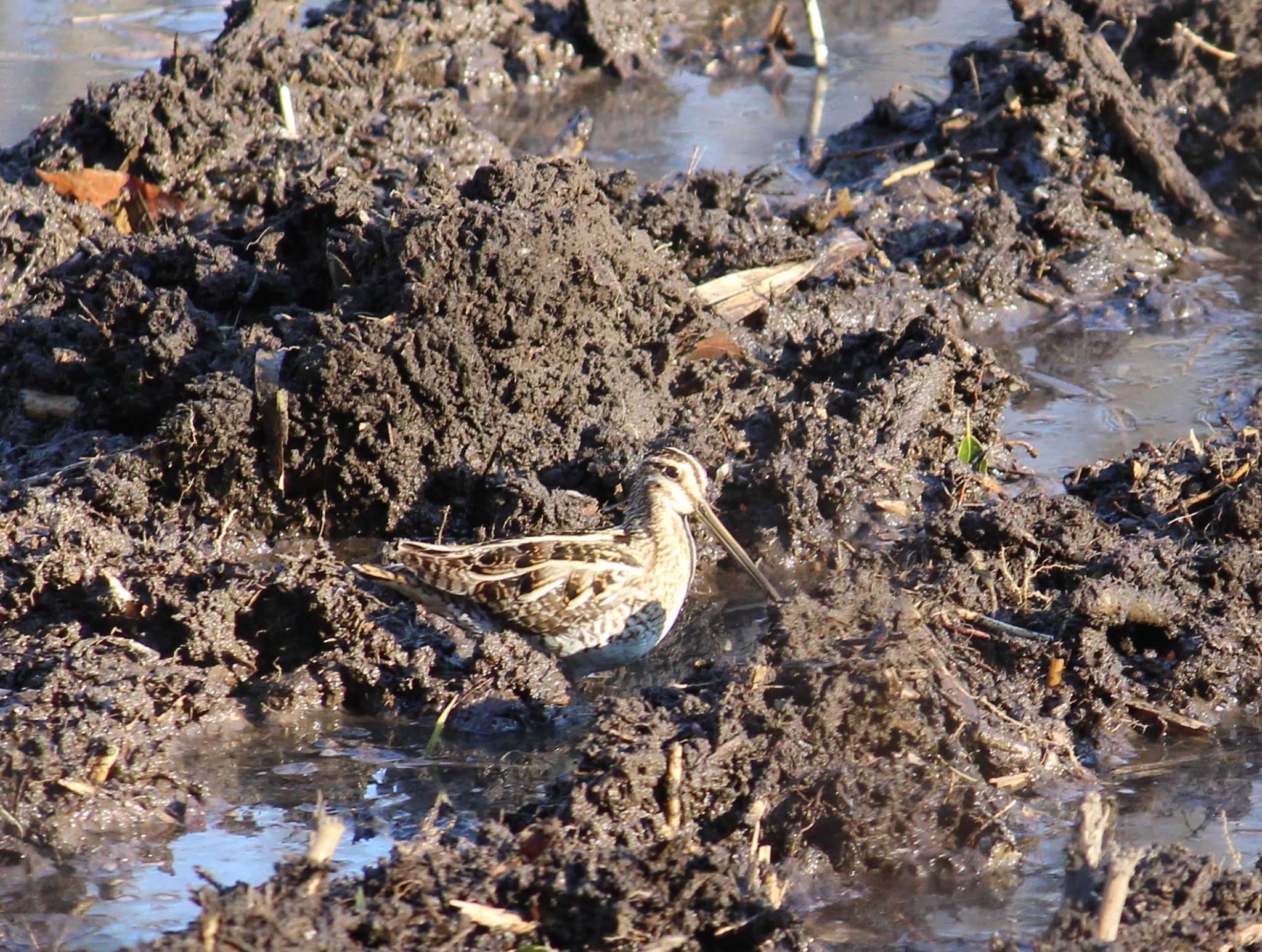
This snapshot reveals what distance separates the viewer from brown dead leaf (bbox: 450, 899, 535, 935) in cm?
366

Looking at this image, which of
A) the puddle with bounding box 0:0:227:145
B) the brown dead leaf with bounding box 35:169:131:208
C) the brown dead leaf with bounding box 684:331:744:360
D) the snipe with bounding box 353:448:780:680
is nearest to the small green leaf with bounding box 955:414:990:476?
the brown dead leaf with bounding box 684:331:744:360

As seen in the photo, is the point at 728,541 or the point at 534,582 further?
the point at 728,541

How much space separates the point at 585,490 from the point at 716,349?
45.1 inches

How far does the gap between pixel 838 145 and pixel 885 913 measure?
7.37m

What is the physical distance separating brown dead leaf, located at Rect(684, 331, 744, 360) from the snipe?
66.7 inches

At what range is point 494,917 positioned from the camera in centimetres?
367

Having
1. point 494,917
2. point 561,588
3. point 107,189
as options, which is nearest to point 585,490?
point 561,588

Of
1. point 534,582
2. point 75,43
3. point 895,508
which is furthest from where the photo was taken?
point 75,43

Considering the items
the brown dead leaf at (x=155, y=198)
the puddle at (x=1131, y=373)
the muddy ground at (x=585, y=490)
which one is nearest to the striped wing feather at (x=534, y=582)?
the muddy ground at (x=585, y=490)

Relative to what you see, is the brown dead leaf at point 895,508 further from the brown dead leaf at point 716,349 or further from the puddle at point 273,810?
the puddle at point 273,810

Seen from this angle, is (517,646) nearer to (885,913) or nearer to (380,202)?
(885,913)

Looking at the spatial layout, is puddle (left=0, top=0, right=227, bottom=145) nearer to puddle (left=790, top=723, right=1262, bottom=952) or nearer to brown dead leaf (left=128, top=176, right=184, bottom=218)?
brown dead leaf (left=128, top=176, right=184, bottom=218)

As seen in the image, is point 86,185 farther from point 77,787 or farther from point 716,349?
point 77,787

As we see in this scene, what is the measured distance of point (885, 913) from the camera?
13.7 feet
